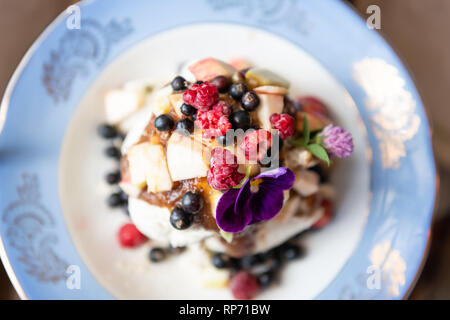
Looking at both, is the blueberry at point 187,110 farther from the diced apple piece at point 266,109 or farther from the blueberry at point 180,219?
the blueberry at point 180,219

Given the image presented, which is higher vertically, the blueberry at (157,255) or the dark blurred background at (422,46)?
the dark blurred background at (422,46)

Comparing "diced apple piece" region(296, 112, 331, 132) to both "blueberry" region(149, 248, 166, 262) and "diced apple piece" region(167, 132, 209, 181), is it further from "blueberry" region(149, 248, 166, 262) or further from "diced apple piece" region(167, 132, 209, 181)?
"blueberry" region(149, 248, 166, 262)

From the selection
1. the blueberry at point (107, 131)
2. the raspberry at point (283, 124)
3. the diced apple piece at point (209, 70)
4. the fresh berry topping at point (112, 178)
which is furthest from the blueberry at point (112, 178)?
the raspberry at point (283, 124)

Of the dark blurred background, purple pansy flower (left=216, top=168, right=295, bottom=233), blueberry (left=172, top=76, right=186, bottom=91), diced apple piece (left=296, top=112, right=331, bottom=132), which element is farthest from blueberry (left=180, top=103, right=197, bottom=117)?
the dark blurred background

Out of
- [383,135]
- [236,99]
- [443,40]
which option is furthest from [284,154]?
[443,40]

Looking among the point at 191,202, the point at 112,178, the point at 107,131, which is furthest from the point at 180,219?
the point at 107,131
